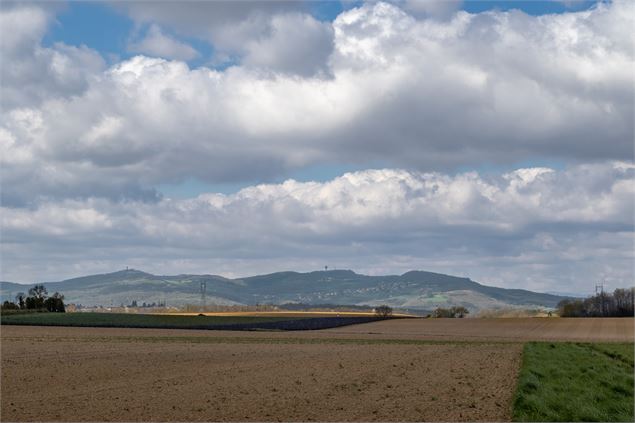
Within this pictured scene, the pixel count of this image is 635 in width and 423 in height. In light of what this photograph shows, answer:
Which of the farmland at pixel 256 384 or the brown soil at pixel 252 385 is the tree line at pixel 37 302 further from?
the brown soil at pixel 252 385

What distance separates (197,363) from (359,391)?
16.9 meters

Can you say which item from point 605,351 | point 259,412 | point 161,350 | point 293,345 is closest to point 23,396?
point 259,412

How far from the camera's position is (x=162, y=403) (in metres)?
32.3

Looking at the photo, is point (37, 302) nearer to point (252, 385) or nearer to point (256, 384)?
point (256, 384)

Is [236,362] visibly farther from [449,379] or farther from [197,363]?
[449,379]

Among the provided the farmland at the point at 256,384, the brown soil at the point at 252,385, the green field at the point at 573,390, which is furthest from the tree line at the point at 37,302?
the green field at the point at 573,390

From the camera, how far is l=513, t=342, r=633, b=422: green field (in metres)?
30.8

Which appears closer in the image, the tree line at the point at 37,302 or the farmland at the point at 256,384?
the farmland at the point at 256,384

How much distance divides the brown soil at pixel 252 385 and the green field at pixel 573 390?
1.02 m

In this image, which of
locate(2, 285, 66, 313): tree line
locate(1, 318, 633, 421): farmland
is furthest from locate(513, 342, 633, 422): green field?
locate(2, 285, 66, 313): tree line

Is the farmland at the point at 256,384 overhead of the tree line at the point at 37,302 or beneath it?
beneath

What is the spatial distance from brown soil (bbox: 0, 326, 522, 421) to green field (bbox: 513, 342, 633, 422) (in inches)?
40.3

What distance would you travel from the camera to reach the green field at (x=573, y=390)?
101ft

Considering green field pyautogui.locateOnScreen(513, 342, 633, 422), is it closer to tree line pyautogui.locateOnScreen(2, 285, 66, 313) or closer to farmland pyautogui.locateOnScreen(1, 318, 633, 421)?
farmland pyautogui.locateOnScreen(1, 318, 633, 421)
